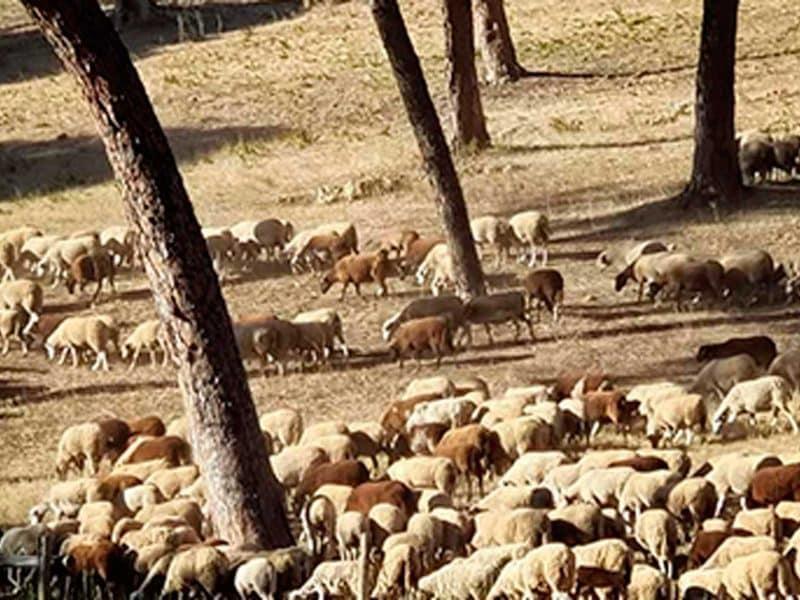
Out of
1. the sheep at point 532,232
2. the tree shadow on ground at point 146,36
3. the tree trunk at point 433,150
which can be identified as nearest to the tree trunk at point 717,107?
the sheep at point 532,232

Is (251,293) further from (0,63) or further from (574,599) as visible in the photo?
(0,63)

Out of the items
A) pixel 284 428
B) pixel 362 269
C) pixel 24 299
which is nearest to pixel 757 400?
pixel 284 428

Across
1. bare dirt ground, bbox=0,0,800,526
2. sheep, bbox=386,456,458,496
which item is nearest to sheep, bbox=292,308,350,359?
bare dirt ground, bbox=0,0,800,526

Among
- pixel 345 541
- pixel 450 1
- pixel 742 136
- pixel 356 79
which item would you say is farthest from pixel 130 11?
pixel 345 541

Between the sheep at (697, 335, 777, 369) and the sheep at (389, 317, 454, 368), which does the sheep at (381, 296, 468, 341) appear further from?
the sheep at (697, 335, 777, 369)

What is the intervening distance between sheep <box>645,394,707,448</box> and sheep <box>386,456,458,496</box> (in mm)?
2068

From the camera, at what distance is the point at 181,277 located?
15.8 m

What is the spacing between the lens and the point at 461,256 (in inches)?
961

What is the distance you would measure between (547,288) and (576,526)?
877cm

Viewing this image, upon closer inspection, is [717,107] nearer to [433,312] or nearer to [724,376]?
[433,312]

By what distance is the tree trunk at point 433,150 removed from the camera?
24.1 m

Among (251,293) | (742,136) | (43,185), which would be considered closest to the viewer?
(251,293)

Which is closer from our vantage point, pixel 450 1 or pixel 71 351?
pixel 71 351

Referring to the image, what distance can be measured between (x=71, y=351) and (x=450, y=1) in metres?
9.13
